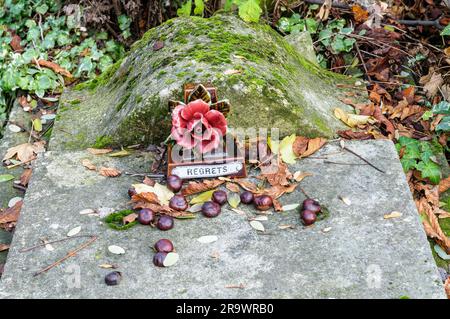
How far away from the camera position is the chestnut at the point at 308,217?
9.09ft

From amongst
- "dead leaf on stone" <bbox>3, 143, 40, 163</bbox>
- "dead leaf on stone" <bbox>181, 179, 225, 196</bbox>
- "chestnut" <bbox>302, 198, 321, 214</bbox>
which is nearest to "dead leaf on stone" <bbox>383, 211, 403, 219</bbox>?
"chestnut" <bbox>302, 198, 321, 214</bbox>

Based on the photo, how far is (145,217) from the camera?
9.26 feet

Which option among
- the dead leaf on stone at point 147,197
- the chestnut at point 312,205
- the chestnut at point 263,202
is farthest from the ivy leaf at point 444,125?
the dead leaf on stone at point 147,197

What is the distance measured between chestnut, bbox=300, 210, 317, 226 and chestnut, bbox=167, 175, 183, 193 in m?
0.64

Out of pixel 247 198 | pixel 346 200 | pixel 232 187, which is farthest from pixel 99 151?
pixel 346 200

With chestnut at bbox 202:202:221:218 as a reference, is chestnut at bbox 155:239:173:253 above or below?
above

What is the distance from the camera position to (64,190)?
3.08 metres

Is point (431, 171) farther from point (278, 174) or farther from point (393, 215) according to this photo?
point (278, 174)

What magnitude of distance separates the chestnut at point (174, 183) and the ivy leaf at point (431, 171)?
4.91ft

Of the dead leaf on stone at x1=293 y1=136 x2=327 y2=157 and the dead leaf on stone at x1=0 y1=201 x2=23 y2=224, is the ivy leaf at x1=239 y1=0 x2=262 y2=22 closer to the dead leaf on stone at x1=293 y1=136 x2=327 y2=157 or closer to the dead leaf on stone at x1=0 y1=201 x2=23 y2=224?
the dead leaf on stone at x1=293 y1=136 x2=327 y2=157

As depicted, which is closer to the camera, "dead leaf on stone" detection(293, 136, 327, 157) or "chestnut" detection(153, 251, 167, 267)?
"chestnut" detection(153, 251, 167, 267)

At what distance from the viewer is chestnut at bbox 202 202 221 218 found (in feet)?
9.42

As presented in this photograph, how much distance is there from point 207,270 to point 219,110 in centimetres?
84

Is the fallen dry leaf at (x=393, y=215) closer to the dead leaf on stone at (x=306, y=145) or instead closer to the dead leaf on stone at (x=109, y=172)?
the dead leaf on stone at (x=306, y=145)
